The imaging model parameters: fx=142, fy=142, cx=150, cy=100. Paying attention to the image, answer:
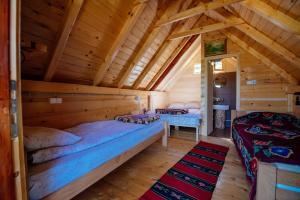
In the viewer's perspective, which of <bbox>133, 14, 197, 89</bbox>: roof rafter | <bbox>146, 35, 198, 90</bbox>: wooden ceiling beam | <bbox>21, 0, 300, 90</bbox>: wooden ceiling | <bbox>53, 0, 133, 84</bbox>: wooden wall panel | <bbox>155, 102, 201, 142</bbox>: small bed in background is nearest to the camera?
<bbox>21, 0, 300, 90</bbox>: wooden ceiling

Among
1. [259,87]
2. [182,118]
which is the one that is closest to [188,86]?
[182,118]

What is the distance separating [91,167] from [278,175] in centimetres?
166

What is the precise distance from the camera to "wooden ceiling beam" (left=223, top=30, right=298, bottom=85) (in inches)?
119

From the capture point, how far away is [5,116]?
0.71 meters

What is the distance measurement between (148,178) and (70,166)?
1108 millimetres

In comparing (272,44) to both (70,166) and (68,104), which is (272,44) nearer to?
(70,166)

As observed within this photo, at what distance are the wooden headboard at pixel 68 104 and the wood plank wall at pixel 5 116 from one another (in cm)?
147

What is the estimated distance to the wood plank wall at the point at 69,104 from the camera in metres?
1.96

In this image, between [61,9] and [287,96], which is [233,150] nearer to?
[287,96]

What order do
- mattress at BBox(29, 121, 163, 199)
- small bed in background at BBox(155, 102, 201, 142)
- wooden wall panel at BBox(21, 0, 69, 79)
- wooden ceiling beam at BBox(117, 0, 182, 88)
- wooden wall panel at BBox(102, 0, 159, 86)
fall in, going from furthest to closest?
small bed in background at BBox(155, 102, 201, 142) < wooden ceiling beam at BBox(117, 0, 182, 88) < wooden wall panel at BBox(102, 0, 159, 86) < wooden wall panel at BBox(21, 0, 69, 79) < mattress at BBox(29, 121, 163, 199)

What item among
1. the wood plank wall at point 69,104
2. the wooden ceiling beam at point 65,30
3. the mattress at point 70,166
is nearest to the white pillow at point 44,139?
the mattress at point 70,166

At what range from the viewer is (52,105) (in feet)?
7.23

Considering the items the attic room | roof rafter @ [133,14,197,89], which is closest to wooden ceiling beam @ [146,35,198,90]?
the attic room

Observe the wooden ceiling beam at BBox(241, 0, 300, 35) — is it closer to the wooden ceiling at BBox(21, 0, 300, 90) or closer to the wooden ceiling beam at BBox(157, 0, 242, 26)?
the wooden ceiling at BBox(21, 0, 300, 90)
